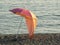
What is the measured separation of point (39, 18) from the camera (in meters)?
20.1

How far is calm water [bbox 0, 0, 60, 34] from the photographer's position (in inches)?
643

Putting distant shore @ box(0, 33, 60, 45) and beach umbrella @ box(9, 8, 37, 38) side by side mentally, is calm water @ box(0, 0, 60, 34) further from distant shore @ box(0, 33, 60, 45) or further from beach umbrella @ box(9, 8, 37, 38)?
beach umbrella @ box(9, 8, 37, 38)

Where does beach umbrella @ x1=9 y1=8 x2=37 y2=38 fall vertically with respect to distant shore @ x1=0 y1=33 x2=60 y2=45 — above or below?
above

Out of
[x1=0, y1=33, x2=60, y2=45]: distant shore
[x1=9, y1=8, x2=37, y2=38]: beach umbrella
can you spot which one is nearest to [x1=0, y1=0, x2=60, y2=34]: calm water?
[x1=0, y1=33, x2=60, y2=45]: distant shore

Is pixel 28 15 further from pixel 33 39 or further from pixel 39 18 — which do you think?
pixel 39 18

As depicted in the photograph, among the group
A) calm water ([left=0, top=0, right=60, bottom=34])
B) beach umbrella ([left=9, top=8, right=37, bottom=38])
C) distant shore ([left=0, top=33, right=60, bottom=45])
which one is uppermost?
beach umbrella ([left=9, top=8, right=37, bottom=38])

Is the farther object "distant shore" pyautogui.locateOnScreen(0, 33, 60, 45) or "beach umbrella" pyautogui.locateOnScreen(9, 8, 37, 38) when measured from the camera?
"beach umbrella" pyautogui.locateOnScreen(9, 8, 37, 38)

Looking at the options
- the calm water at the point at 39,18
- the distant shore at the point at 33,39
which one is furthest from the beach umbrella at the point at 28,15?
the calm water at the point at 39,18

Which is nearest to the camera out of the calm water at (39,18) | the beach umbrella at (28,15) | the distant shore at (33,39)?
the distant shore at (33,39)

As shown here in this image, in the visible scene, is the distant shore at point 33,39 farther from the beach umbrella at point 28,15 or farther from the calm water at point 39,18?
the calm water at point 39,18

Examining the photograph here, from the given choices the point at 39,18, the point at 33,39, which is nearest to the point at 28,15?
the point at 33,39

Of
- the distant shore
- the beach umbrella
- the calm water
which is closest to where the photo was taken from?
the distant shore

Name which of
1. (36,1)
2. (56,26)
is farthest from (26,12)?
(36,1)

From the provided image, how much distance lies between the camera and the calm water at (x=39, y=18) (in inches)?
643
